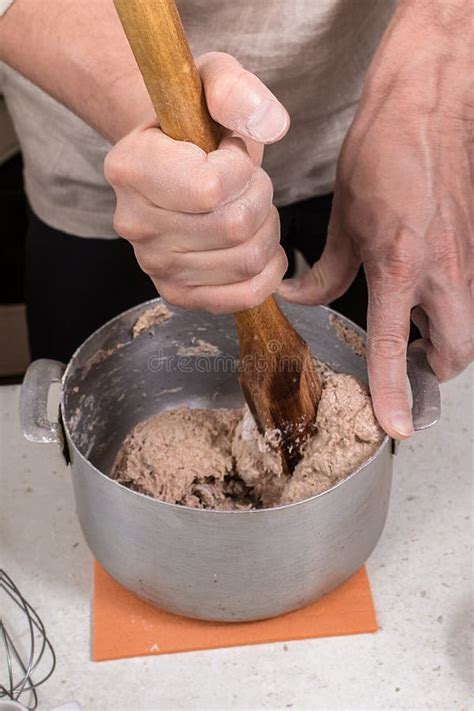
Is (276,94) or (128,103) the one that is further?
(276,94)

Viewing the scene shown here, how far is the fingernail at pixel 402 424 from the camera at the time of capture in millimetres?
636

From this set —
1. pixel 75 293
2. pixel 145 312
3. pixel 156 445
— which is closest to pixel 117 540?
pixel 156 445

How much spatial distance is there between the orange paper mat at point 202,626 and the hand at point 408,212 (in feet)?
0.56

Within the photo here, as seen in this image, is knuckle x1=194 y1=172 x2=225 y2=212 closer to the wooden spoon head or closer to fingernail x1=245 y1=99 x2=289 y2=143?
fingernail x1=245 y1=99 x2=289 y2=143

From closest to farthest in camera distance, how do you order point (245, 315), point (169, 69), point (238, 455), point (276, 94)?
point (169, 69) < point (245, 315) < point (238, 455) < point (276, 94)

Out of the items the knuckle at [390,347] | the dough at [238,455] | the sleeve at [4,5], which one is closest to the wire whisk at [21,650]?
the dough at [238,455]

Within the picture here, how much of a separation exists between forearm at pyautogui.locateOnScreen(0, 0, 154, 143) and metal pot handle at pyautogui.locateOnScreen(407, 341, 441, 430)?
29 cm

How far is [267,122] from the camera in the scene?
50 cm

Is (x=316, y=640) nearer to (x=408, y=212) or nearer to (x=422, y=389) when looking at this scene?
(x=422, y=389)

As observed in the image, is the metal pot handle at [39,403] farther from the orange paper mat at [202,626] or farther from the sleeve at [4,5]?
the sleeve at [4,5]

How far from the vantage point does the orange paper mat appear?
26.2 inches

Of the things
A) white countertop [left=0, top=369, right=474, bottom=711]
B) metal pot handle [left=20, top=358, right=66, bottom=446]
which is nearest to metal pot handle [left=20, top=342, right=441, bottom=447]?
metal pot handle [left=20, top=358, right=66, bottom=446]

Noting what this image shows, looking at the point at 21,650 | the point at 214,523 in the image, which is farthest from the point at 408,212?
the point at 21,650

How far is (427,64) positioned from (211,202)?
291 millimetres
